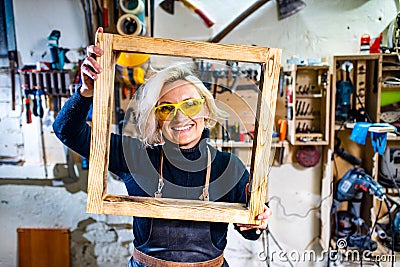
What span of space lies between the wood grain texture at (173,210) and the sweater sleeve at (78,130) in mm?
116

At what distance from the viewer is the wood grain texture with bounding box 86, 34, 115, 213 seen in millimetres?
757

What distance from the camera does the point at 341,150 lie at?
5.60 feet

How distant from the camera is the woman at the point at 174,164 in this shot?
87cm

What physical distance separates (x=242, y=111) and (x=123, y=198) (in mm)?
404

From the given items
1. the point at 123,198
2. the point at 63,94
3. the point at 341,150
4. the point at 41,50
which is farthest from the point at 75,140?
the point at 341,150

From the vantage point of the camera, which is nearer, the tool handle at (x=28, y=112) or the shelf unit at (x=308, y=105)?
the shelf unit at (x=308, y=105)

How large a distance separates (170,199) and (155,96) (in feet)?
0.79

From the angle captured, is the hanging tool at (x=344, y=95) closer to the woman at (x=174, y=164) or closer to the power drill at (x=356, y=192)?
the power drill at (x=356, y=192)

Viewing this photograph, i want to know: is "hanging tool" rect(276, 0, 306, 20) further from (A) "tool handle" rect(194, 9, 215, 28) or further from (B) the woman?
(B) the woman

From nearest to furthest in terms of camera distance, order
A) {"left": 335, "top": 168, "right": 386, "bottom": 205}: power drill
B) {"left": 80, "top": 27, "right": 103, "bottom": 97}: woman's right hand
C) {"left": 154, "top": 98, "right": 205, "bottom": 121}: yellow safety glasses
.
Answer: {"left": 80, "top": 27, "right": 103, "bottom": 97}: woman's right hand
{"left": 154, "top": 98, "right": 205, "bottom": 121}: yellow safety glasses
{"left": 335, "top": 168, "right": 386, "bottom": 205}: power drill

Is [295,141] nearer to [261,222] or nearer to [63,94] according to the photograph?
[261,222]

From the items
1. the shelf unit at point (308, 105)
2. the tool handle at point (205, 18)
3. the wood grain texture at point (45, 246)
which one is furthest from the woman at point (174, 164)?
the wood grain texture at point (45, 246)

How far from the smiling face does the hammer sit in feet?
2.91

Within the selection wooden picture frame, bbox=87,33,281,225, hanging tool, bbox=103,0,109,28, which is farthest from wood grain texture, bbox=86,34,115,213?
hanging tool, bbox=103,0,109,28
